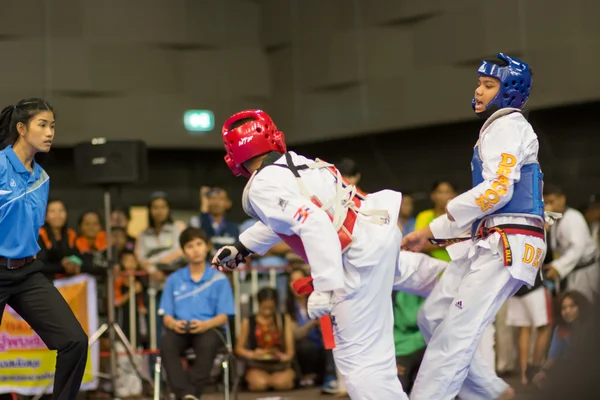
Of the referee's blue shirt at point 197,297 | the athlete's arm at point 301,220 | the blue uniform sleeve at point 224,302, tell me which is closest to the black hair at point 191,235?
the referee's blue shirt at point 197,297

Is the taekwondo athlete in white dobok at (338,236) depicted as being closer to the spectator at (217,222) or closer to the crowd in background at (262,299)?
the crowd in background at (262,299)

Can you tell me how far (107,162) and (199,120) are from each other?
4.50m

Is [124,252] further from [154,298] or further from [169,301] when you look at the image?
[169,301]

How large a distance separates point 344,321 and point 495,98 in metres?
1.41

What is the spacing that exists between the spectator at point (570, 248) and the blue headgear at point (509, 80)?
332 centimetres

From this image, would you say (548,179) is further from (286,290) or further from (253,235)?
(253,235)

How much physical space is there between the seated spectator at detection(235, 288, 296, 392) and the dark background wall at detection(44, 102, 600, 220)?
A: 332 cm

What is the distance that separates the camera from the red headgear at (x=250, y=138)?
454 cm

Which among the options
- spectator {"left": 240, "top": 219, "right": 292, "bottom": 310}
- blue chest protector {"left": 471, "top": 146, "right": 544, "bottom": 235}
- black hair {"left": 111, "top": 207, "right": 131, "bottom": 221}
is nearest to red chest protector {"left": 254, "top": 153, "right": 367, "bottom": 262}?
blue chest protector {"left": 471, "top": 146, "right": 544, "bottom": 235}

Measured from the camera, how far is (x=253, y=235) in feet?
15.9

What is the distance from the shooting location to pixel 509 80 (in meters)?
4.76

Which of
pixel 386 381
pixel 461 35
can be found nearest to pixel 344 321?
pixel 386 381

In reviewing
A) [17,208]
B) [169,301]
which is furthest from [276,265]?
[17,208]

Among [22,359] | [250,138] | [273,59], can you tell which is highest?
[273,59]
